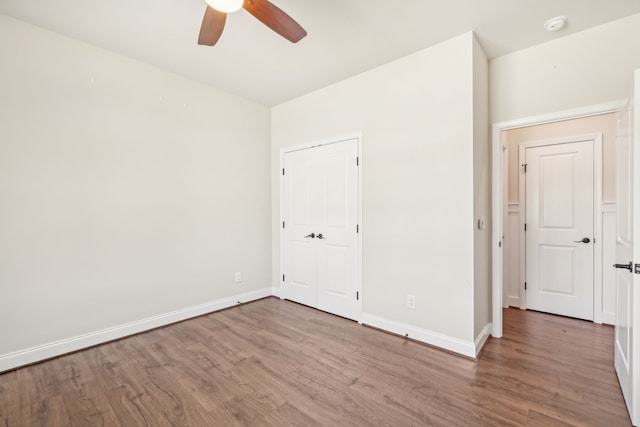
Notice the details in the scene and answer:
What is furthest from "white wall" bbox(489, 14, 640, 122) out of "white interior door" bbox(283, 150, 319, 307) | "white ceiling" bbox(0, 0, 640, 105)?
"white interior door" bbox(283, 150, 319, 307)

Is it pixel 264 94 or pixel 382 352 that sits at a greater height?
pixel 264 94

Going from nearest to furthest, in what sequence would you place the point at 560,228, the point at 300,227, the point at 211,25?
1. the point at 211,25
2. the point at 560,228
3. the point at 300,227

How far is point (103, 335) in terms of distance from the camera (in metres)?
2.64

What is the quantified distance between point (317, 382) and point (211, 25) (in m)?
2.55

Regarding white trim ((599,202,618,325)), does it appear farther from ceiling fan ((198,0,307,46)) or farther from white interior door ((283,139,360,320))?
ceiling fan ((198,0,307,46))

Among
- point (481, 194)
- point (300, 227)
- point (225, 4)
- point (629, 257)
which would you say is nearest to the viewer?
point (225, 4)

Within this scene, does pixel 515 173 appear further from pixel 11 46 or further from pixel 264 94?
pixel 11 46

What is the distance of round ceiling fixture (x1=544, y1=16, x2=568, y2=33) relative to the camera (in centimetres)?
218

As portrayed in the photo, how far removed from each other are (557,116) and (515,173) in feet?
4.25

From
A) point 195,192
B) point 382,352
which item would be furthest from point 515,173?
point 195,192

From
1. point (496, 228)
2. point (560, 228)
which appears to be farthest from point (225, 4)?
point (560, 228)

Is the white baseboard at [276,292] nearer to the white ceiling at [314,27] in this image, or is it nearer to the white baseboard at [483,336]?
the white baseboard at [483,336]

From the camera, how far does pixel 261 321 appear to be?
3174mm

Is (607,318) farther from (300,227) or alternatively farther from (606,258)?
(300,227)
